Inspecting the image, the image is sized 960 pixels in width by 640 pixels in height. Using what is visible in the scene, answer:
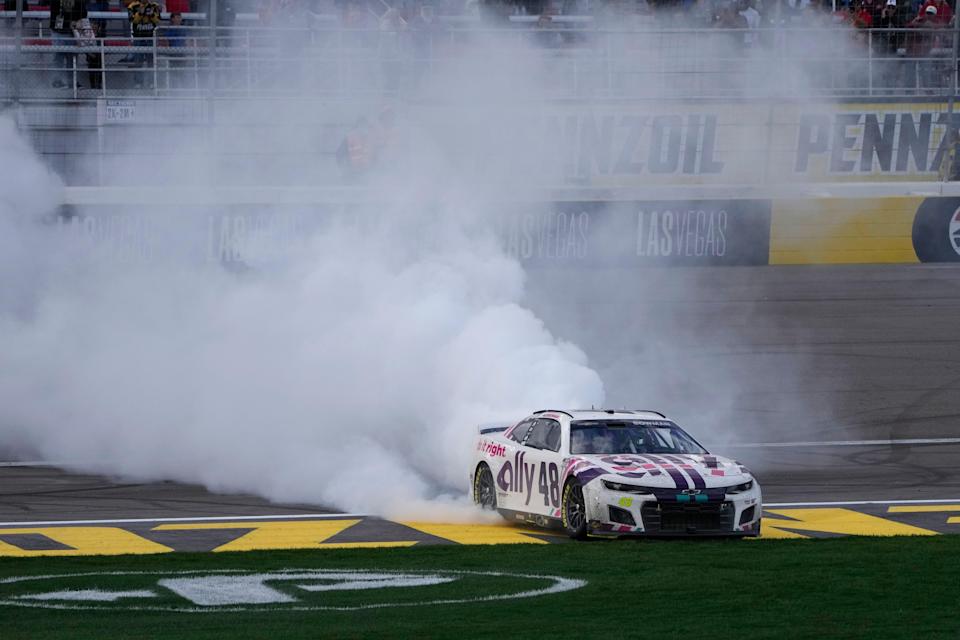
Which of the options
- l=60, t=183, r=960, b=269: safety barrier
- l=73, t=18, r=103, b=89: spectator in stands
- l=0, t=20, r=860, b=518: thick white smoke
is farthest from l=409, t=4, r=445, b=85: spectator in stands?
l=73, t=18, r=103, b=89: spectator in stands

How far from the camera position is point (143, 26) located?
57.9 ft

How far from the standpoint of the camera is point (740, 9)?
1480cm

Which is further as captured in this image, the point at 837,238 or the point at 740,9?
the point at 837,238

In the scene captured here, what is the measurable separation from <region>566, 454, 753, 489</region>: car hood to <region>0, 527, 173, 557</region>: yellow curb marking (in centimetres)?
283

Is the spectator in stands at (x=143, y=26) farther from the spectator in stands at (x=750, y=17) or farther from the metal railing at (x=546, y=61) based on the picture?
the spectator in stands at (x=750, y=17)

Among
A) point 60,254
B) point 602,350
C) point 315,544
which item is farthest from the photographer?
point 602,350

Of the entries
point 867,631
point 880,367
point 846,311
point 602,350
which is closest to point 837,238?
point 846,311

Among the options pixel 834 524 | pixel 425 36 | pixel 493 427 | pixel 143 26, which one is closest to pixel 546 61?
pixel 425 36

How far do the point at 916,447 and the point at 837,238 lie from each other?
5.68 meters

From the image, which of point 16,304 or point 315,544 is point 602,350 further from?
point 315,544

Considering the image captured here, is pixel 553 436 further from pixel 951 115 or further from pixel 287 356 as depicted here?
pixel 951 115

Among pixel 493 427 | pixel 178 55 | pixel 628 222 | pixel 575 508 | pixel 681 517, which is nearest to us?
pixel 681 517

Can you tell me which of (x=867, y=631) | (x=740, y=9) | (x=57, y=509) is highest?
(x=740, y=9)

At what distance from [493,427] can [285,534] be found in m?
2.04
